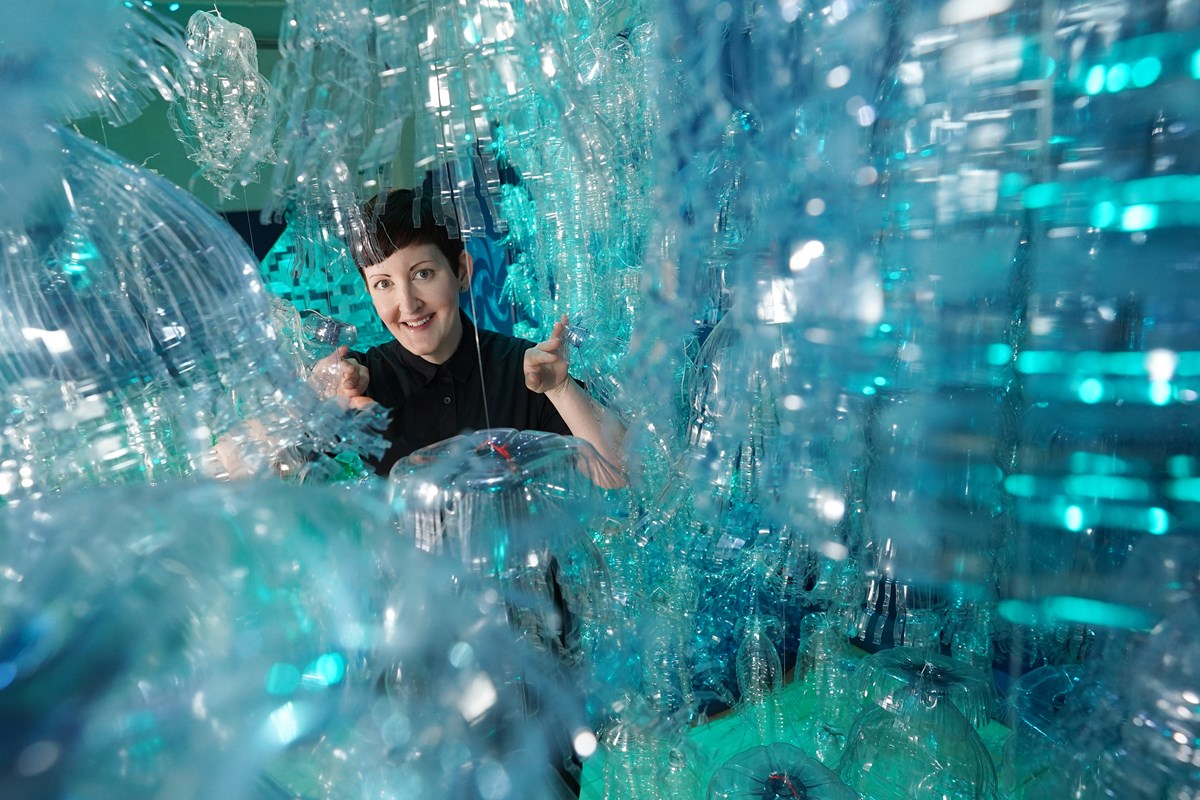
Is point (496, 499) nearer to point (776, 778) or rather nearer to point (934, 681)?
point (776, 778)

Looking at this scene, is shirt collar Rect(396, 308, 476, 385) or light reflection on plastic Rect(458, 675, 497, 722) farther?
shirt collar Rect(396, 308, 476, 385)

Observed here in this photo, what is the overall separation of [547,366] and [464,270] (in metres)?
0.20

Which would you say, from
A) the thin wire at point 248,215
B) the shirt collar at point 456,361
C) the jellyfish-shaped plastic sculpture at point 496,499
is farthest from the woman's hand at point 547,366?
the thin wire at point 248,215

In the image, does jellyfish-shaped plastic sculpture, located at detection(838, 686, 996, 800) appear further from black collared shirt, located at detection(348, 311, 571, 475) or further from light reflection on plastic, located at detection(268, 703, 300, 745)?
light reflection on plastic, located at detection(268, 703, 300, 745)

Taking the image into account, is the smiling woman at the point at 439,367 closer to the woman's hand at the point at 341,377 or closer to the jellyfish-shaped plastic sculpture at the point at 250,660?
the woman's hand at the point at 341,377

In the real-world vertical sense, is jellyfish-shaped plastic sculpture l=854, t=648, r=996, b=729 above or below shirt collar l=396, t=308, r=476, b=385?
below

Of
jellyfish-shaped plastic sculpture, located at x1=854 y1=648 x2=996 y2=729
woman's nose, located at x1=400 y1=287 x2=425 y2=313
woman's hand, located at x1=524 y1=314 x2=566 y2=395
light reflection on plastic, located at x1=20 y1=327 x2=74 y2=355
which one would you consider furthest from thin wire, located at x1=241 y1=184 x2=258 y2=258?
jellyfish-shaped plastic sculpture, located at x1=854 y1=648 x2=996 y2=729

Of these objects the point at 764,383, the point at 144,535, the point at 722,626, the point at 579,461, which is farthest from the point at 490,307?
the point at 144,535

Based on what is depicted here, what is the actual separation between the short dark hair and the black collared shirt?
148 mm

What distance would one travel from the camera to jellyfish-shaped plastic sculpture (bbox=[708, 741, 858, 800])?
82 cm

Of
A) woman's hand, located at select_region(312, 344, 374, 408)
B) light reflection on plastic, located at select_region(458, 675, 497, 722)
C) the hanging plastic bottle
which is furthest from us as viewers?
the hanging plastic bottle

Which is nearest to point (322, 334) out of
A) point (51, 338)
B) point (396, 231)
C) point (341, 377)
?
point (341, 377)

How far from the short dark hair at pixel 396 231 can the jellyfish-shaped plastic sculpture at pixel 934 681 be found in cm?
76

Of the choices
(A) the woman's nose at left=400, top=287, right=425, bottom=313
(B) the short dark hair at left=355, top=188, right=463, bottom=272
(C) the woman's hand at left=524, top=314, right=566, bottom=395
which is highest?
(B) the short dark hair at left=355, top=188, right=463, bottom=272
